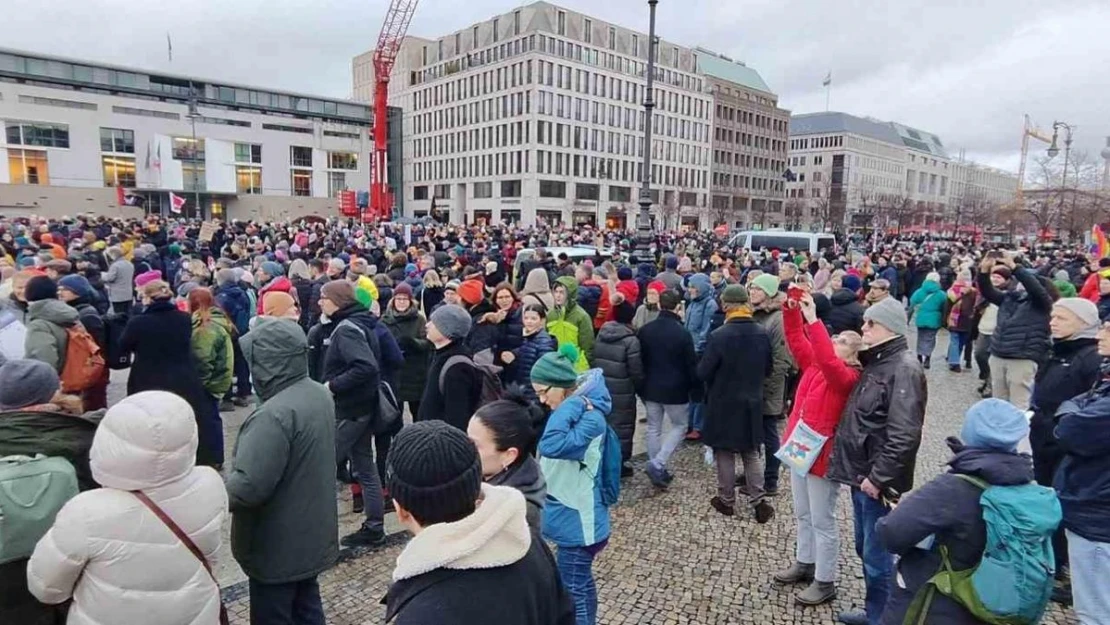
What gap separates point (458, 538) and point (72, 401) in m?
2.55

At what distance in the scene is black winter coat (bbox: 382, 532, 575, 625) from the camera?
150cm

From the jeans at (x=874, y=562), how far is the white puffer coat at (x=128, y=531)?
3.51 meters

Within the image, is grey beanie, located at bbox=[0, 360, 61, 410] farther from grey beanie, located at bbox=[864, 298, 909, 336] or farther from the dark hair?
grey beanie, located at bbox=[864, 298, 909, 336]

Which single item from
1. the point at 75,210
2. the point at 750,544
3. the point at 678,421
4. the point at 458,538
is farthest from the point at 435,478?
the point at 75,210

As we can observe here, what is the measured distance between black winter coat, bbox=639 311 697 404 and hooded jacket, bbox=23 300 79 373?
15.7 ft

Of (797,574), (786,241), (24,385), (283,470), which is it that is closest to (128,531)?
(283,470)

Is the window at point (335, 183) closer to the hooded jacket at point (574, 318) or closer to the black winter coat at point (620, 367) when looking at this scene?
the hooded jacket at point (574, 318)

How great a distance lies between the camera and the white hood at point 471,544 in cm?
153

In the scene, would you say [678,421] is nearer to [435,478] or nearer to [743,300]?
[743,300]

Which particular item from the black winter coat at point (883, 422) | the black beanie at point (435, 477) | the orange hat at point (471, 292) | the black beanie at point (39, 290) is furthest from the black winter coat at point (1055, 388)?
the black beanie at point (39, 290)

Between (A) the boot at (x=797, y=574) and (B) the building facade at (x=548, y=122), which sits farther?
(B) the building facade at (x=548, y=122)

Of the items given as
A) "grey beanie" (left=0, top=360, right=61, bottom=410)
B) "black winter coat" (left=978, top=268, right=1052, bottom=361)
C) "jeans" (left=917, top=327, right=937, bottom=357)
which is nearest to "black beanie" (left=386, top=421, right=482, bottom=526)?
"grey beanie" (left=0, top=360, right=61, bottom=410)

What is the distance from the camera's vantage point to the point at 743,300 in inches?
214

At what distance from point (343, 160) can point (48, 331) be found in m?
71.6
